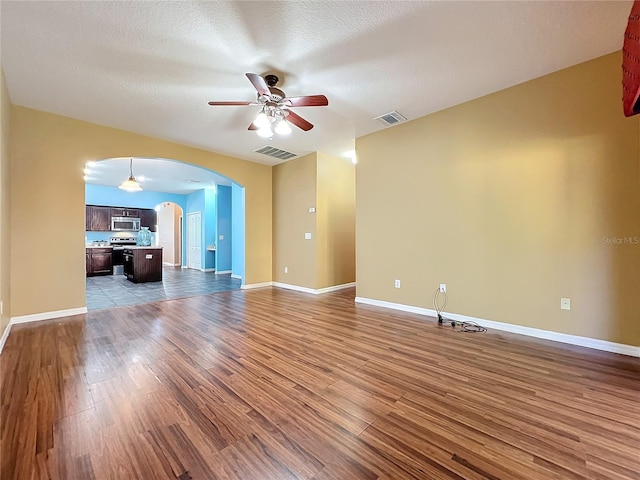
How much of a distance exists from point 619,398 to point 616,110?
2612mm

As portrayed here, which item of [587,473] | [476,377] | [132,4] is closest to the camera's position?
[587,473]

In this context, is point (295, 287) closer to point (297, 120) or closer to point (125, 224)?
point (297, 120)

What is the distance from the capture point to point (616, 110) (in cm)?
259

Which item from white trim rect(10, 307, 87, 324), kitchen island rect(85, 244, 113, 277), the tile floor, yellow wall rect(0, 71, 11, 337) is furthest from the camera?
kitchen island rect(85, 244, 113, 277)

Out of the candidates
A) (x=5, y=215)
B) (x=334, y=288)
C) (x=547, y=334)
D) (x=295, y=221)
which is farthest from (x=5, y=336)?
(x=547, y=334)

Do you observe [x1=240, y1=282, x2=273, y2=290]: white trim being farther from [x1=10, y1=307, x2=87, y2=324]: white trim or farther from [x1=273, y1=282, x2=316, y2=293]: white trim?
[x1=10, y1=307, x2=87, y2=324]: white trim

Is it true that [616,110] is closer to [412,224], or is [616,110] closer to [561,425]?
[412,224]

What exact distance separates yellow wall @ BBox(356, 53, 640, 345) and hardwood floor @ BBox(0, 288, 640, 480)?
53 centimetres

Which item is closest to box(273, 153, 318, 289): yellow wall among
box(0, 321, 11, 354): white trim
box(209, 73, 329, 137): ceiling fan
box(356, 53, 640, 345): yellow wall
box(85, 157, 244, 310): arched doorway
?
box(85, 157, 244, 310): arched doorway

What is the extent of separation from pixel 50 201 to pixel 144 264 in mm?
3324

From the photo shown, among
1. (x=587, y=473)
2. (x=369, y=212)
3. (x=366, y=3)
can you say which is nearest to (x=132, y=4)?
(x=366, y=3)

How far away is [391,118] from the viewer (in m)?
3.94

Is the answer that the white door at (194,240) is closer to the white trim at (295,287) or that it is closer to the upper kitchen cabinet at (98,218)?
the upper kitchen cabinet at (98,218)

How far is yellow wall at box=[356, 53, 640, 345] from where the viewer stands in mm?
2596
